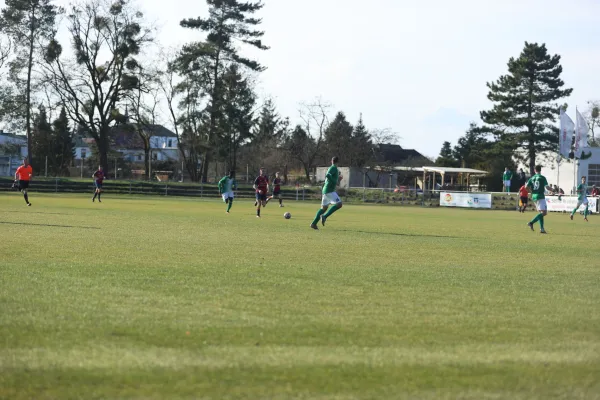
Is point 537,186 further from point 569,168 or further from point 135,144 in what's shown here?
point 135,144

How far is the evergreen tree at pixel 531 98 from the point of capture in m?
72.8

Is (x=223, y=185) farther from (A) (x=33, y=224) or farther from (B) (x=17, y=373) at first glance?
(B) (x=17, y=373)

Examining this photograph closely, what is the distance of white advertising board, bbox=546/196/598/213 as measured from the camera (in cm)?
5228

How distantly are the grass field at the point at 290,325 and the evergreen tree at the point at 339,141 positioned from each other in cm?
6740

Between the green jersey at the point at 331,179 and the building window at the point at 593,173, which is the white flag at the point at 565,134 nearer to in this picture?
the building window at the point at 593,173

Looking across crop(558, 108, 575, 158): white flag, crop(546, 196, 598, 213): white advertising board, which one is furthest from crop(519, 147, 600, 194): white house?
crop(558, 108, 575, 158): white flag

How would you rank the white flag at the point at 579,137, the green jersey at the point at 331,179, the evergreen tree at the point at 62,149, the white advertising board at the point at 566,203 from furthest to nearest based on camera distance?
the evergreen tree at the point at 62,149 → the white flag at the point at 579,137 → the white advertising board at the point at 566,203 → the green jersey at the point at 331,179

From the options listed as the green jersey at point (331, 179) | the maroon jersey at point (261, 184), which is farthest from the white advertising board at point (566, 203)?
the green jersey at point (331, 179)

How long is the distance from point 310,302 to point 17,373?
3.80 m

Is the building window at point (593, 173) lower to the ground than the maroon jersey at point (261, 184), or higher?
higher

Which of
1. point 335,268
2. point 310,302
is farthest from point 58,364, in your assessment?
point 335,268

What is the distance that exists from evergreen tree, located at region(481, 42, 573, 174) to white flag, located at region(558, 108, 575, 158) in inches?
834

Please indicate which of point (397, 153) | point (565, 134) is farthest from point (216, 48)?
point (397, 153)

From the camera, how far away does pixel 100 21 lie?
216 feet
